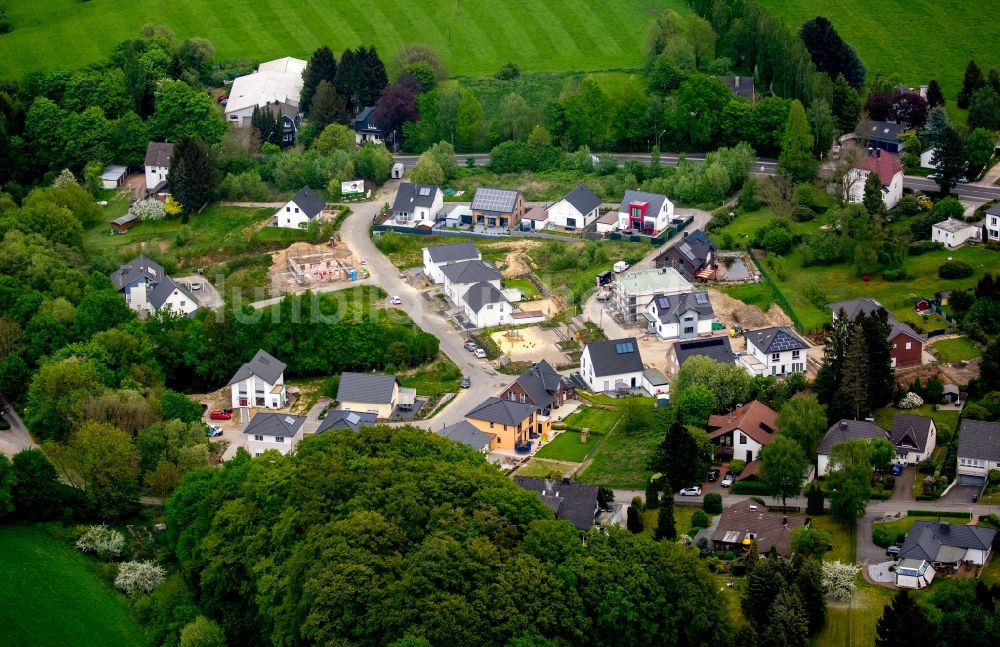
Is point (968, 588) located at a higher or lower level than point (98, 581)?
higher

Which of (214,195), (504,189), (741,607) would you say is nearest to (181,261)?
(214,195)

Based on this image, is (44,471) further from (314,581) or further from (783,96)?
(783,96)

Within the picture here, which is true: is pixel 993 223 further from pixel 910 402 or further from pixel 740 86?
pixel 740 86

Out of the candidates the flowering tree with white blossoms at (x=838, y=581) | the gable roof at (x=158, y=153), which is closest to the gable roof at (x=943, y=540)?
the flowering tree with white blossoms at (x=838, y=581)

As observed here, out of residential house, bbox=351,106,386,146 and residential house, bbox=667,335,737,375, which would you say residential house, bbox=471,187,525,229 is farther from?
residential house, bbox=667,335,737,375

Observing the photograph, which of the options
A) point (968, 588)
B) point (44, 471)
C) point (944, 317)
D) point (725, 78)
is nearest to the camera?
point (968, 588)

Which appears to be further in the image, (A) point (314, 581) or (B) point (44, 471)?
(B) point (44, 471)

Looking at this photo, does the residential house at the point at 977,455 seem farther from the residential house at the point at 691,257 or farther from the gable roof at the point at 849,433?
the residential house at the point at 691,257
